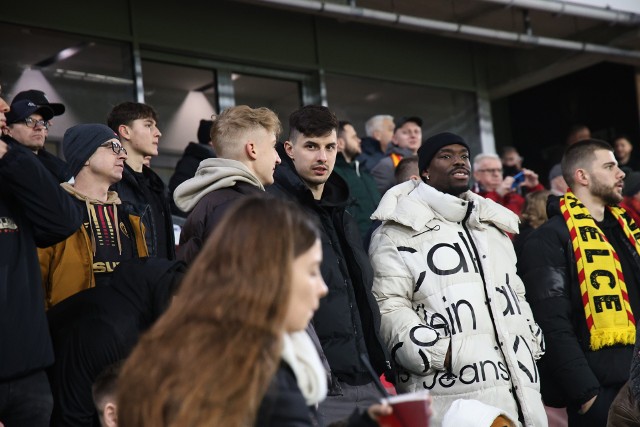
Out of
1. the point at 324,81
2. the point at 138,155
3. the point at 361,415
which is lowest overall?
the point at 361,415

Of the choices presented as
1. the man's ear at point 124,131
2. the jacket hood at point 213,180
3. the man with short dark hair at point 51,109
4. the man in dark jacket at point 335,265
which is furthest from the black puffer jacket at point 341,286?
the man's ear at point 124,131

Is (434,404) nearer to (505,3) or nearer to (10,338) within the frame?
(10,338)

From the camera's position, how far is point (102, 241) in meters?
5.84

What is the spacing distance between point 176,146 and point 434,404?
6.05 metres

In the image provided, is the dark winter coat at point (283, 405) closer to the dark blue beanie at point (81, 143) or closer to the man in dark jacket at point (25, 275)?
the man in dark jacket at point (25, 275)

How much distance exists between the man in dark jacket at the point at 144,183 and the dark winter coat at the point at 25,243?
128cm

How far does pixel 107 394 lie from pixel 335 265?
65.8 inches

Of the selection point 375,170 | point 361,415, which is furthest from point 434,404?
point 375,170

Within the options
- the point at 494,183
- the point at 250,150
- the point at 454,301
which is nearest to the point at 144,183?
the point at 250,150

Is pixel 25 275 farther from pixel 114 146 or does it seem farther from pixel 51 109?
pixel 51 109

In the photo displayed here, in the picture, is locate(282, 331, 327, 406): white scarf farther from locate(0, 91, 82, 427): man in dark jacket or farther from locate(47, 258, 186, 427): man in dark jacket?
locate(0, 91, 82, 427): man in dark jacket

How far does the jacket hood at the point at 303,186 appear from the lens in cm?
601

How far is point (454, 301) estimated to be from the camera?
245 inches

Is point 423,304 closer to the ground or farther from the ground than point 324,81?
closer to the ground
